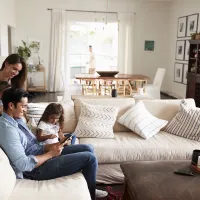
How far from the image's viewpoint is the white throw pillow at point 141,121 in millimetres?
2793

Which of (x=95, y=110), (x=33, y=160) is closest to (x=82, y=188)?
(x=33, y=160)

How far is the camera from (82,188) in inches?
68.8

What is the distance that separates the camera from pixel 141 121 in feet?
9.37

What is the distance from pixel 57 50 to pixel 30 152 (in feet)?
20.3

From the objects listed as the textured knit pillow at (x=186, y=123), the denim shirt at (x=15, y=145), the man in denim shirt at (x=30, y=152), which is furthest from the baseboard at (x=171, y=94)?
the denim shirt at (x=15, y=145)

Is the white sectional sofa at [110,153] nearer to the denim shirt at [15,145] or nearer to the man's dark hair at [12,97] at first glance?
the denim shirt at [15,145]

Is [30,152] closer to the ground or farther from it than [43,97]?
farther from it

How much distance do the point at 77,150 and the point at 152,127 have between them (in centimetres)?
101

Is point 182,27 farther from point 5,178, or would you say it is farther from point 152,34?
point 5,178

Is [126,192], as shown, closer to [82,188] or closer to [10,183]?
[82,188]

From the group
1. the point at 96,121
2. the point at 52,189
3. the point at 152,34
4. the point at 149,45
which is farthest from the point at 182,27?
the point at 52,189

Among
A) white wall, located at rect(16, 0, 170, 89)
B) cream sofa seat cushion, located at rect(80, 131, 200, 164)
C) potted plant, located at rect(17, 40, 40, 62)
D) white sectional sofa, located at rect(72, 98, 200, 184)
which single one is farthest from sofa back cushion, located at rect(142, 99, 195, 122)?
white wall, located at rect(16, 0, 170, 89)

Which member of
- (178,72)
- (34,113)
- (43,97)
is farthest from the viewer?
(178,72)

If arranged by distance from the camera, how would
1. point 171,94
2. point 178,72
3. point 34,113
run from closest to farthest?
1. point 34,113
2. point 178,72
3. point 171,94
